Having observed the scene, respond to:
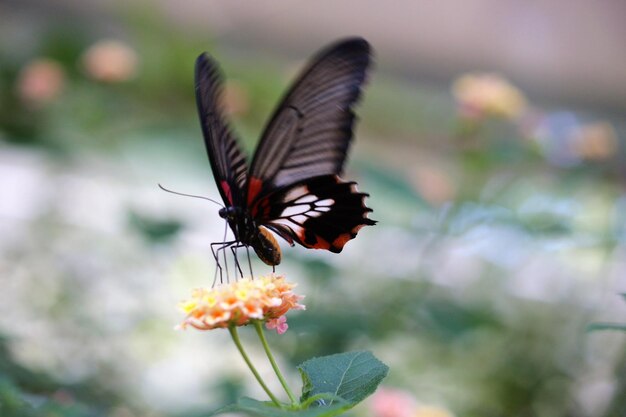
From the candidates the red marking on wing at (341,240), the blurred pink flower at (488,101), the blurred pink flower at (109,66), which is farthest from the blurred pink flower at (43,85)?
the red marking on wing at (341,240)

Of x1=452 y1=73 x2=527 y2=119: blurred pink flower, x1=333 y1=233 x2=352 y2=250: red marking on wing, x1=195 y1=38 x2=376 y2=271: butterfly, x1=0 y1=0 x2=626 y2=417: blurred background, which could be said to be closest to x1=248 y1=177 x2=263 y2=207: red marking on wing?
x1=195 y1=38 x2=376 y2=271: butterfly

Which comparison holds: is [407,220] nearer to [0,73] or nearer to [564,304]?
[564,304]

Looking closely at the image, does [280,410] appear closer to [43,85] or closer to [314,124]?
[314,124]

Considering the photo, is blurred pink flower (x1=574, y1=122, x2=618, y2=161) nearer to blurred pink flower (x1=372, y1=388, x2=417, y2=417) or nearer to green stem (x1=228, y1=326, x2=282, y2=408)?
blurred pink flower (x1=372, y1=388, x2=417, y2=417)

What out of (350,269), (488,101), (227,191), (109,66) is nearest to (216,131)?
(227,191)

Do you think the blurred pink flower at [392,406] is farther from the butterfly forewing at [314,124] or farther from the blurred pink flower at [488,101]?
the blurred pink flower at [488,101]

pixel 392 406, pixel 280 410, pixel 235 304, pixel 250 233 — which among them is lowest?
pixel 280 410
